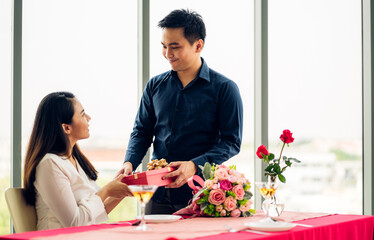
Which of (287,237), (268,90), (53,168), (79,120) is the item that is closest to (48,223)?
(53,168)

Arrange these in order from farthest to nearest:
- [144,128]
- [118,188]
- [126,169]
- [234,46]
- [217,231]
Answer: [234,46] < [144,128] < [126,169] < [118,188] < [217,231]

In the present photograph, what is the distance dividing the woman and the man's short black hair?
0.72 m

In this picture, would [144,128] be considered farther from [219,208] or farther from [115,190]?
[219,208]

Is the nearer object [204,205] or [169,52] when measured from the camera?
[204,205]

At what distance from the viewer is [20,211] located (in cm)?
212

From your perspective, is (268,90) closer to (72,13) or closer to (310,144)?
(310,144)

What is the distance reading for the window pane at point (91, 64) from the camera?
10.4 feet

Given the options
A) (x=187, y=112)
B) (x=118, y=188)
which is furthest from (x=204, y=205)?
(x=187, y=112)

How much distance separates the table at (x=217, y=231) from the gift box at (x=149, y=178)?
0.22m

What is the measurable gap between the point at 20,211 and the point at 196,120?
41.7 inches

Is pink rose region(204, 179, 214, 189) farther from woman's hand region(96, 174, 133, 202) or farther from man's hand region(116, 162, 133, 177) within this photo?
man's hand region(116, 162, 133, 177)

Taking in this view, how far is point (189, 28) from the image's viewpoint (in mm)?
2803

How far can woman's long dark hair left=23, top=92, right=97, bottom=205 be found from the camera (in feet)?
A: 7.16

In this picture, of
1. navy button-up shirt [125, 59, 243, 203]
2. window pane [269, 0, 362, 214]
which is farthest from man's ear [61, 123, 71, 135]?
window pane [269, 0, 362, 214]
